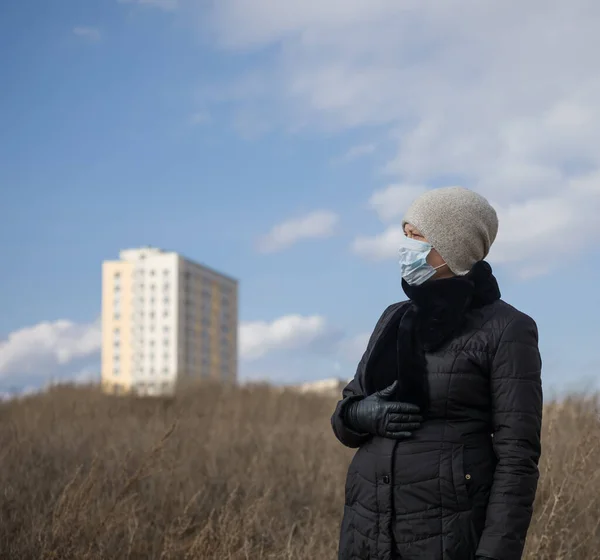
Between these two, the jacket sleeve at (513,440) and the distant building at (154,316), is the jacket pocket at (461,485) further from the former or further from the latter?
the distant building at (154,316)

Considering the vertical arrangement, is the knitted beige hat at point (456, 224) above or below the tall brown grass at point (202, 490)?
above

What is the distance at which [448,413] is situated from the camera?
8.50 feet

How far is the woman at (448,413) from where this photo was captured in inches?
98.4

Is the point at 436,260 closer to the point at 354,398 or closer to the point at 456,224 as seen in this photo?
the point at 456,224

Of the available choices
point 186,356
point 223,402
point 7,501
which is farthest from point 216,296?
point 7,501

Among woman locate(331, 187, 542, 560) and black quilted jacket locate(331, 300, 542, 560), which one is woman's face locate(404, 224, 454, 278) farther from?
black quilted jacket locate(331, 300, 542, 560)

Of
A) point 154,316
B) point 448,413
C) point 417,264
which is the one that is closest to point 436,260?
point 417,264

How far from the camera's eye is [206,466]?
300 inches

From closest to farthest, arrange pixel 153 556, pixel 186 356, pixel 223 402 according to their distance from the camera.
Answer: pixel 153 556 < pixel 223 402 < pixel 186 356

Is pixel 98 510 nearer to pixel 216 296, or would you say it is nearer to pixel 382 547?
pixel 382 547

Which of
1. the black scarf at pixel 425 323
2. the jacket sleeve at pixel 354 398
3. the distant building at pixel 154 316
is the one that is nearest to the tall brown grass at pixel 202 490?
the jacket sleeve at pixel 354 398

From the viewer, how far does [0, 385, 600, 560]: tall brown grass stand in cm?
525

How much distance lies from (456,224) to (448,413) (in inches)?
25.8

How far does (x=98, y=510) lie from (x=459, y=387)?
158 inches
